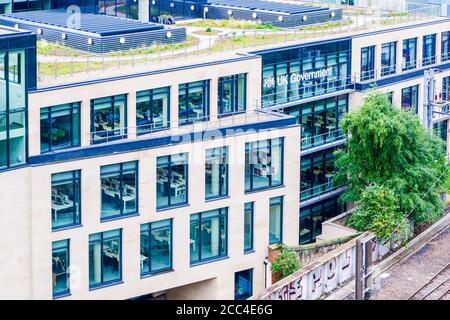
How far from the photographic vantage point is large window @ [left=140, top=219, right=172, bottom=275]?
183 ft

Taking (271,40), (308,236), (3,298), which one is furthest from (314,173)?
(3,298)

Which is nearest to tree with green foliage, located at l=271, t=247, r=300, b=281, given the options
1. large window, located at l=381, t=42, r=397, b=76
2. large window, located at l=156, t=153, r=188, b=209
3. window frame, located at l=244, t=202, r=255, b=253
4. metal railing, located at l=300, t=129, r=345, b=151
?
window frame, located at l=244, t=202, r=255, b=253

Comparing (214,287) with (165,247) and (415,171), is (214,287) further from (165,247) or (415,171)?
(415,171)

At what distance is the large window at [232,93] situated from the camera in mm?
60031

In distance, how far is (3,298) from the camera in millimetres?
52375

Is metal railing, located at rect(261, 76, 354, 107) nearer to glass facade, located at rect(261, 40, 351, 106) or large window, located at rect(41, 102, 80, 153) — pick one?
glass facade, located at rect(261, 40, 351, 106)

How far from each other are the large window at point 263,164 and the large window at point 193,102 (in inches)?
131

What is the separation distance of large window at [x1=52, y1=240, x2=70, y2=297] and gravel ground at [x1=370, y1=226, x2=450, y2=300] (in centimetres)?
1451

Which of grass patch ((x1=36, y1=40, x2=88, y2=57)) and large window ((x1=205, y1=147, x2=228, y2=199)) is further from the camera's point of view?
grass patch ((x1=36, y1=40, x2=88, y2=57))

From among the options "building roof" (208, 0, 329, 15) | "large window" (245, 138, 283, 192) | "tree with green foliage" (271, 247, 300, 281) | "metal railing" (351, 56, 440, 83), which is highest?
"building roof" (208, 0, 329, 15)

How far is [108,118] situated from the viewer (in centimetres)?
5522

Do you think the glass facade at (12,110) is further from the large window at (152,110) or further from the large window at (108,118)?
the large window at (152,110)

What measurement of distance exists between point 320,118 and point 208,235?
12590mm
